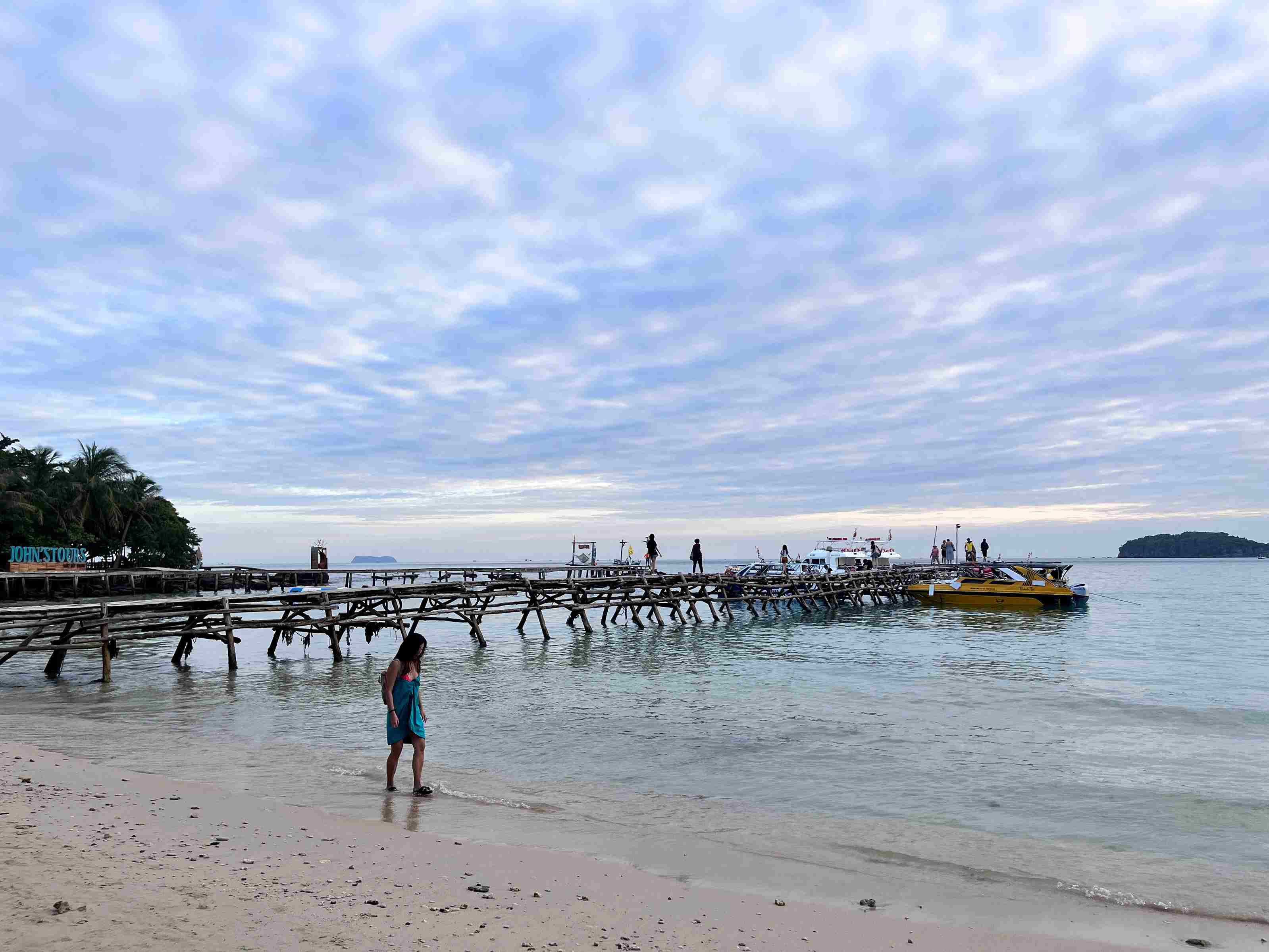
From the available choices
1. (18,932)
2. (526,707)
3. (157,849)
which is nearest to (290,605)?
(526,707)

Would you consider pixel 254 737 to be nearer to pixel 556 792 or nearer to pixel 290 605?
pixel 556 792

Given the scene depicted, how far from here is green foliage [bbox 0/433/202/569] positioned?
4097cm

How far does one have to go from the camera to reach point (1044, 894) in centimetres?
651

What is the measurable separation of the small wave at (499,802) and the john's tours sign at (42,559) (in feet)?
118

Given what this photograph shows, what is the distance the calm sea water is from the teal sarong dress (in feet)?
2.15

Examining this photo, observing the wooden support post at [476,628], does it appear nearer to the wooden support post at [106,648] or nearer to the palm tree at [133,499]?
the wooden support post at [106,648]

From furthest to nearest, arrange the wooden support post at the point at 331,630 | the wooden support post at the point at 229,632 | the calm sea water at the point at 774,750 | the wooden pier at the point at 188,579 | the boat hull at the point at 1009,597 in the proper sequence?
the boat hull at the point at 1009,597, the wooden pier at the point at 188,579, the wooden support post at the point at 331,630, the wooden support post at the point at 229,632, the calm sea water at the point at 774,750

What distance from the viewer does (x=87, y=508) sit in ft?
156


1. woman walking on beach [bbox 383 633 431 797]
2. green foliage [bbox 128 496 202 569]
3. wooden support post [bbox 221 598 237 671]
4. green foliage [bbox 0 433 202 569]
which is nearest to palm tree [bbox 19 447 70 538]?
green foliage [bbox 0 433 202 569]

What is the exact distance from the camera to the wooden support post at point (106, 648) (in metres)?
17.1

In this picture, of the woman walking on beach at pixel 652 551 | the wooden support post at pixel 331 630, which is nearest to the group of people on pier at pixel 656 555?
the woman walking on beach at pixel 652 551

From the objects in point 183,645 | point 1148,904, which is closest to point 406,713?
point 1148,904

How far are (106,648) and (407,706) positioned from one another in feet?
39.2

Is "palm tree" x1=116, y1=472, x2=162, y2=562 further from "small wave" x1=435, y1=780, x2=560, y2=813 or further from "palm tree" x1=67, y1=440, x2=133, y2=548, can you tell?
"small wave" x1=435, y1=780, x2=560, y2=813
